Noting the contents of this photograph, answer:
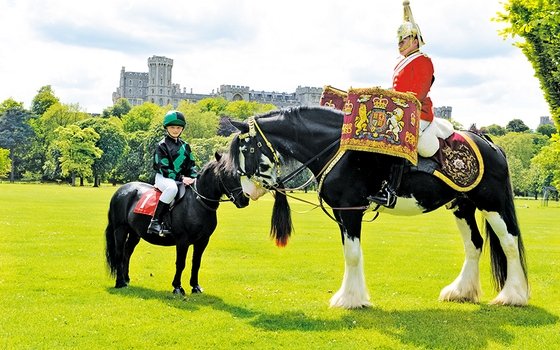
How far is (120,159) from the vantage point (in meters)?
80.6

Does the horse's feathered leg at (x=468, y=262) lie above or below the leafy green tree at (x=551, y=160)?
below

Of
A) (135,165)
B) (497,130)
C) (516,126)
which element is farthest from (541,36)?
(516,126)

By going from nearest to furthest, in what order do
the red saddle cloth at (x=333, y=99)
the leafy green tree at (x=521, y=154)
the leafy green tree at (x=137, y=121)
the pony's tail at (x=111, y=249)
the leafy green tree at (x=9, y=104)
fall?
the red saddle cloth at (x=333, y=99) < the pony's tail at (x=111, y=249) < the leafy green tree at (x=521, y=154) < the leafy green tree at (x=9, y=104) < the leafy green tree at (x=137, y=121)

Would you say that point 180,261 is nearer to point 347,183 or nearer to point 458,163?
point 347,183

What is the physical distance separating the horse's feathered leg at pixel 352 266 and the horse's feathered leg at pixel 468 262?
1.65 metres

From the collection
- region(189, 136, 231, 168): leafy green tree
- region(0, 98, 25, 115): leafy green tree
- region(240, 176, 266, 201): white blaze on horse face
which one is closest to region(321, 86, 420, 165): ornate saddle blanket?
region(240, 176, 266, 201): white blaze on horse face

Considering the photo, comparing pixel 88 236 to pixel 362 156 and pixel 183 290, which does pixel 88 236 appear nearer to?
pixel 183 290

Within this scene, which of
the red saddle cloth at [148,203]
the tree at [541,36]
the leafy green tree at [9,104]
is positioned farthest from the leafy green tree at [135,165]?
the red saddle cloth at [148,203]

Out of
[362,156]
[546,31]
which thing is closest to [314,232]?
[546,31]

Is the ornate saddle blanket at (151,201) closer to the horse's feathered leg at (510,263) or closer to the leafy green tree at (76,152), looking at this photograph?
the horse's feathered leg at (510,263)

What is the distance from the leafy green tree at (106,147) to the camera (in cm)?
8031

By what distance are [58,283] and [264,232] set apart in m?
11.1

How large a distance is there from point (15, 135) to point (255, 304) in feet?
295

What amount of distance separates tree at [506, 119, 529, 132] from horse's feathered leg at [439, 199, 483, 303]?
14586cm
